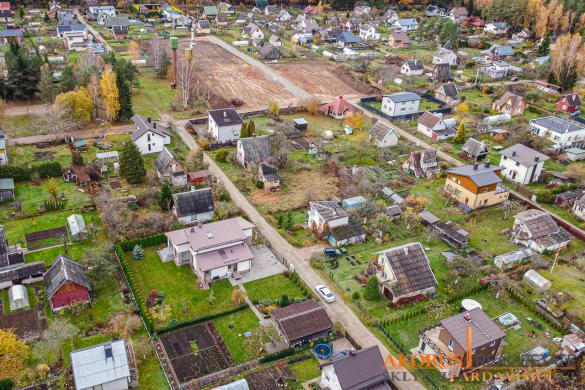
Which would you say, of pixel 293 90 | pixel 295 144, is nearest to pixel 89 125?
pixel 295 144

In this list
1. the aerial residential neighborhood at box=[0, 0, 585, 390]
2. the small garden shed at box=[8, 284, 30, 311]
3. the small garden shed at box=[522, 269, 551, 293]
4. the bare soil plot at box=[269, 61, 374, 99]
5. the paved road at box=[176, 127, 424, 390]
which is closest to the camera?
the aerial residential neighborhood at box=[0, 0, 585, 390]

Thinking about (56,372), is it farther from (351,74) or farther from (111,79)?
(351,74)

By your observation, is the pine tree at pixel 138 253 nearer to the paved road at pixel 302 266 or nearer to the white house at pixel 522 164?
the paved road at pixel 302 266

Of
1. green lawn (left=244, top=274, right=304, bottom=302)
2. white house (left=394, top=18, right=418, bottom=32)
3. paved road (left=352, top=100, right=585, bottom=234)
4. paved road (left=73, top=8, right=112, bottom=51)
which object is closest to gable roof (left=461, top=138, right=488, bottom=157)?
paved road (left=352, top=100, right=585, bottom=234)

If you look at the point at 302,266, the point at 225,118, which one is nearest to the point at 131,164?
the point at 225,118

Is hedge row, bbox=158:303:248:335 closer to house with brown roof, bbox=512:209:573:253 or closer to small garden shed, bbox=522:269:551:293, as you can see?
small garden shed, bbox=522:269:551:293

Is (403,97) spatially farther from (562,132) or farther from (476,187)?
(476,187)

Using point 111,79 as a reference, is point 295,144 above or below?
below
